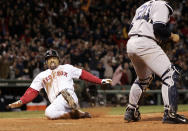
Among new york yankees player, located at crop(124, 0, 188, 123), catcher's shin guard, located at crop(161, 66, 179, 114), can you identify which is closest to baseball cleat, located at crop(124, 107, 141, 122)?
new york yankees player, located at crop(124, 0, 188, 123)

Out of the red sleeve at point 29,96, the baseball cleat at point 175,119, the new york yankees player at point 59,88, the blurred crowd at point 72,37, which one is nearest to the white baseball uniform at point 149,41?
the baseball cleat at point 175,119

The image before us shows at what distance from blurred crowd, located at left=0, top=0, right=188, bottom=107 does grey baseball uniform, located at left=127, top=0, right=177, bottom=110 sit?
24.2 feet

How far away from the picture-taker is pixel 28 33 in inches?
607

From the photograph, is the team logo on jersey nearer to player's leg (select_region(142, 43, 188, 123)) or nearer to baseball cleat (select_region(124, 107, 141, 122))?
baseball cleat (select_region(124, 107, 141, 122))

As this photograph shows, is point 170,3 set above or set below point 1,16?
below

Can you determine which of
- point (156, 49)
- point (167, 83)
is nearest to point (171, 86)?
point (167, 83)

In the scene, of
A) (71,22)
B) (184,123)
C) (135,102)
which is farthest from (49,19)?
(184,123)

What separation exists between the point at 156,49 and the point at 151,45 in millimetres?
96

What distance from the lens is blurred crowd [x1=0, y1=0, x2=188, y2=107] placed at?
13742 millimetres

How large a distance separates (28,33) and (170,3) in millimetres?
9764

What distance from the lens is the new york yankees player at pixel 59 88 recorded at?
24.4ft

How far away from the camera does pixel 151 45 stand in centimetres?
616

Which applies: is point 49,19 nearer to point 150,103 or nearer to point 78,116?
point 150,103

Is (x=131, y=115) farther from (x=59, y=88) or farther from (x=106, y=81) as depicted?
(x=59, y=88)
